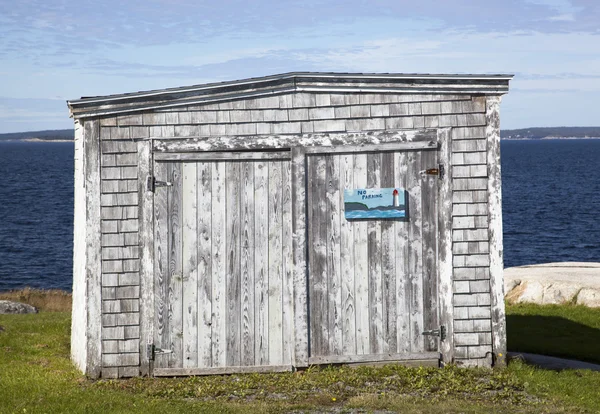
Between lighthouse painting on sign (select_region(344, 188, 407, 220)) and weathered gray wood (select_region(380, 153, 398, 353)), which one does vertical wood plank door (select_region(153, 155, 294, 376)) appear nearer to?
lighthouse painting on sign (select_region(344, 188, 407, 220))

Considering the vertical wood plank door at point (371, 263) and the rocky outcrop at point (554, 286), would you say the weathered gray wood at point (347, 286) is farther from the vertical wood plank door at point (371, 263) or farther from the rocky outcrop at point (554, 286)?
the rocky outcrop at point (554, 286)

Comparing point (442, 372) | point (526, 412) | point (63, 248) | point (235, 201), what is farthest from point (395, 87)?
point (63, 248)

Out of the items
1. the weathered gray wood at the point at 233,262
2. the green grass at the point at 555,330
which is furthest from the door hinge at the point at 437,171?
the green grass at the point at 555,330

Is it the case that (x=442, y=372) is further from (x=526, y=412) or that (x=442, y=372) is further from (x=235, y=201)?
(x=235, y=201)

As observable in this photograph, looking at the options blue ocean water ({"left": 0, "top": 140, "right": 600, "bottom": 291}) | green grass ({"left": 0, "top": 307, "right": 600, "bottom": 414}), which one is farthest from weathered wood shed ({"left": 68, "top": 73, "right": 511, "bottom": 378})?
blue ocean water ({"left": 0, "top": 140, "right": 600, "bottom": 291})

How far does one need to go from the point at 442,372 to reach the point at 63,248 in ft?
109

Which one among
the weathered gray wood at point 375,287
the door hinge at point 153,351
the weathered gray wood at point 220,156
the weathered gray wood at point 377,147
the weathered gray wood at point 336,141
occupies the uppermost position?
the weathered gray wood at point 336,141

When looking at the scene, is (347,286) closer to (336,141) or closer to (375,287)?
(375,287)

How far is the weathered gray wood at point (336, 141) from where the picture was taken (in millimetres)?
9898

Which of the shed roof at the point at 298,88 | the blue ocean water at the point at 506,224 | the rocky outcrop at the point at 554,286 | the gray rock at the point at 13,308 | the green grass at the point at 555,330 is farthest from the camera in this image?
the blue ocean water at the point at 506,224

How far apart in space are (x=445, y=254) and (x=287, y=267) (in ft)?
6.48

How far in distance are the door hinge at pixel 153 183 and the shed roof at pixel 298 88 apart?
0.88m

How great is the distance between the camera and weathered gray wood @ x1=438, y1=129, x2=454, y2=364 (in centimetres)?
A: 998

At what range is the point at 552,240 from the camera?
4291cm
